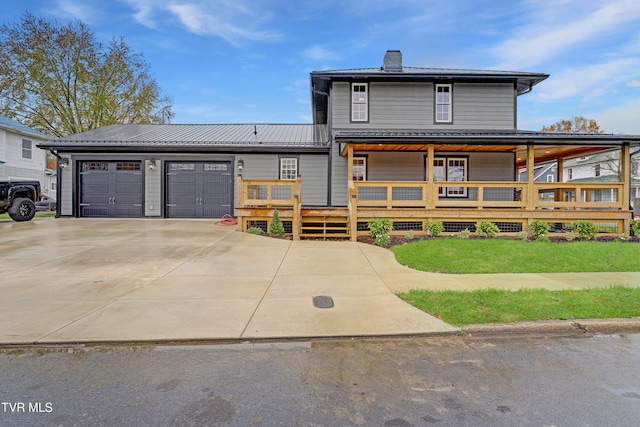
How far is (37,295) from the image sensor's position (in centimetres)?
507

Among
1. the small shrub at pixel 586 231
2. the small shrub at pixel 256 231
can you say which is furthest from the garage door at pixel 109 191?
the small shrub at pixel 586 231

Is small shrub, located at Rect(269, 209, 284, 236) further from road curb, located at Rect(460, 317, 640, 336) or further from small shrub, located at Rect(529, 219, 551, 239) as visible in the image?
small shrub, located at Rect(529, 219, 551, 239)

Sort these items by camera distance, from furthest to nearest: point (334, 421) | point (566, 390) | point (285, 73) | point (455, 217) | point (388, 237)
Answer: point (285, 73) → point (455, 217) → point (388, 237) → point (566, 390) → point (334, 421)

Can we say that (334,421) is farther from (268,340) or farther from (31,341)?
(31,341)

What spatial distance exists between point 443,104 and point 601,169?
2865cm

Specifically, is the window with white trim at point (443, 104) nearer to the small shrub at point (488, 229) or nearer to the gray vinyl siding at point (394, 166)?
the gray vinyl siding at point (394, 166)

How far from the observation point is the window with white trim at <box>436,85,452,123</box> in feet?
48.2

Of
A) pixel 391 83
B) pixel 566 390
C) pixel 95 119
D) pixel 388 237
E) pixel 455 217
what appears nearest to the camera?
pixel 566 390

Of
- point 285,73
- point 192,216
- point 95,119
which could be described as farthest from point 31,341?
point 285,73

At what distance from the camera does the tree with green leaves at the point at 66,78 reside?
2388 cm

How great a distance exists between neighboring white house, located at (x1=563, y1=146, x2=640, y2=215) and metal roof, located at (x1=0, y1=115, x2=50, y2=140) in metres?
42.2

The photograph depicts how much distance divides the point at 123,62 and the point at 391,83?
22.8 metres

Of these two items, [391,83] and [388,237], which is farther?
[391,83]

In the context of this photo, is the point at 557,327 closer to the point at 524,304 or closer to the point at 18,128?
the point at 524,304
